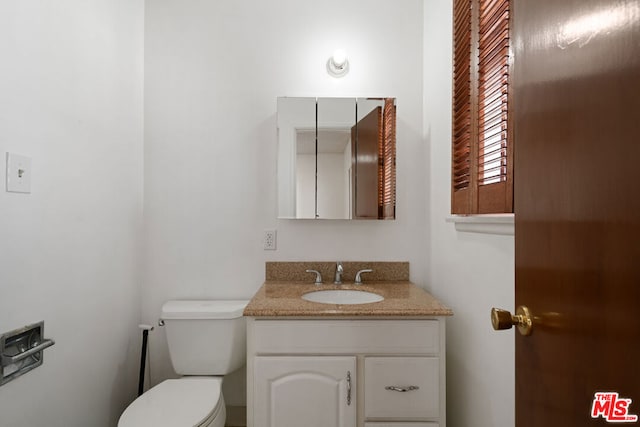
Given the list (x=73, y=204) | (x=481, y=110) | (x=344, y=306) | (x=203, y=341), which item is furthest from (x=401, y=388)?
(x=73, y=204)

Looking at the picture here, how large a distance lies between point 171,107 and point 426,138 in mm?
1458

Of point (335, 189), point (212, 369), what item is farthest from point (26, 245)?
point (335, 189)

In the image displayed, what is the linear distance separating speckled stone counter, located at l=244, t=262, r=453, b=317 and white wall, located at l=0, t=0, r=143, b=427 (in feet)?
2.35

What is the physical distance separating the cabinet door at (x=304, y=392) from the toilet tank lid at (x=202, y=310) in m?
0.42

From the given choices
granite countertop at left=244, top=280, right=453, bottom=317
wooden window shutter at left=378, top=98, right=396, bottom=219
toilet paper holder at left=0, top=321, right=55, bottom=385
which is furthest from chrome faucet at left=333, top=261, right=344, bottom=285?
toilet paper holder at left=0, top=321, right=55, bottom=385

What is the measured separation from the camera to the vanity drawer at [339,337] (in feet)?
4.37

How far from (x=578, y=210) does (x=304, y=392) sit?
1.17 m

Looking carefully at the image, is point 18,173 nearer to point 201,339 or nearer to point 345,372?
point 201,339

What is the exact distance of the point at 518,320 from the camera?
644 mm

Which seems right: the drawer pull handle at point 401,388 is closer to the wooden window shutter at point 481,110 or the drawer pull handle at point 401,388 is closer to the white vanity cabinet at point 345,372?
the white vanity cabinet at point 345,372

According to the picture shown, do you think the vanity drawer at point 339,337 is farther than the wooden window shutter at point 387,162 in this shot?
No

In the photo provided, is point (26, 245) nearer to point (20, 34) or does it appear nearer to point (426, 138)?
point (20, 34)

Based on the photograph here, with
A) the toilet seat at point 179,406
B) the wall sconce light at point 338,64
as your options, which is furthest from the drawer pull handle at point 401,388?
the wall sconce light at point 338,64

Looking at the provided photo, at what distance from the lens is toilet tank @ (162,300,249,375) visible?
1.66 meters
